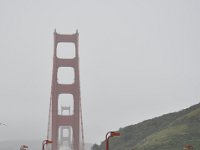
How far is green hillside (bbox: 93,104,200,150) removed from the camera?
2845cm

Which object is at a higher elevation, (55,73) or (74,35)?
(74,35)

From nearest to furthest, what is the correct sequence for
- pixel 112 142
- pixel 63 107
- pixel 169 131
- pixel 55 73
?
pixel 169 131 < pixel 112 142 < pixel 55 73 < pixel 63 107

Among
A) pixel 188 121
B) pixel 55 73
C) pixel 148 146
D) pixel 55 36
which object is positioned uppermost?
pixel 55 36

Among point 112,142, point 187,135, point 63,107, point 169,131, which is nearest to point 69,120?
point 112,142

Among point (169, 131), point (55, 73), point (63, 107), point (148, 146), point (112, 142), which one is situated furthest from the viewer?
point (63, 107)

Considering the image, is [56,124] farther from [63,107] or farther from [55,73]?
[63,107]

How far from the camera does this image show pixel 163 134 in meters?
31.9

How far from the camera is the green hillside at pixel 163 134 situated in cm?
2845

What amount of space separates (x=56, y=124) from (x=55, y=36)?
9990 mm

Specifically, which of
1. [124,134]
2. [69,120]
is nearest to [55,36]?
[69,120]

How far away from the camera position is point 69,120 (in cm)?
4181

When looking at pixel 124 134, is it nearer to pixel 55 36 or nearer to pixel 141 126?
pixel 141 126

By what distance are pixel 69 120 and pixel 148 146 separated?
13.9m

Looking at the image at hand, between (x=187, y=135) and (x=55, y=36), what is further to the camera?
(x=55, y=36)
